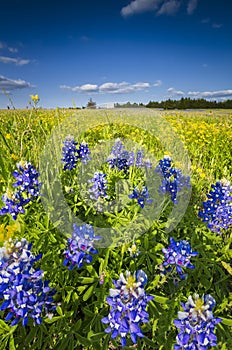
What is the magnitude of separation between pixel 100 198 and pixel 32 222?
49 centimetres

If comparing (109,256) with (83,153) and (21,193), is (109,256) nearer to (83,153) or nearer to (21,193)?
(21,193)

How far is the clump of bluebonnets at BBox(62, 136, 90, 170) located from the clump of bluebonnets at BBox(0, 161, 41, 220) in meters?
0.44

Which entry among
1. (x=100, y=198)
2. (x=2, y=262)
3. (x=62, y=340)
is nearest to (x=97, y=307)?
(x=62, y=340)

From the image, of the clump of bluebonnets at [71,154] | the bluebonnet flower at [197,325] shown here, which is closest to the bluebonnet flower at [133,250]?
the bluebonnet flower at [197,325]

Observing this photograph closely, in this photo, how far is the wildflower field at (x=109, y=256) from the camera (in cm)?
121

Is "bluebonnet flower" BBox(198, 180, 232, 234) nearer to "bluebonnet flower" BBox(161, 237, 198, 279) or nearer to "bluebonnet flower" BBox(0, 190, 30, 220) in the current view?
"bluebonnet flower" BBox(161, 237, 198, 279)

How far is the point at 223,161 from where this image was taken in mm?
3980

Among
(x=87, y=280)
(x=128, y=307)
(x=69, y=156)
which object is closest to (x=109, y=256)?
(x=87, y=280)

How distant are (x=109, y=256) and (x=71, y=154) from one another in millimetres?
1019

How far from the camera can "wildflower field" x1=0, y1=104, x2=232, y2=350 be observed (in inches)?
47.6

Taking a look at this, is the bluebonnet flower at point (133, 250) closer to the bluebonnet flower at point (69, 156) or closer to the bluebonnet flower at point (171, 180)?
the bluebonnet flower at point (171, 180)

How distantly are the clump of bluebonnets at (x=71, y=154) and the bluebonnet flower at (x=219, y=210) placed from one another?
1.11m

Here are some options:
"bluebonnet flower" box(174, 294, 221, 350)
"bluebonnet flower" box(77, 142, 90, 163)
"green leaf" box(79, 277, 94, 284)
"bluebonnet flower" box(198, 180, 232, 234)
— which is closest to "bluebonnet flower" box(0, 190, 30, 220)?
"green leaf" box(79, 277, 94, 284)

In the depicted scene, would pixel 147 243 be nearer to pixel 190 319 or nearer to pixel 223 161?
pixel 190 319
